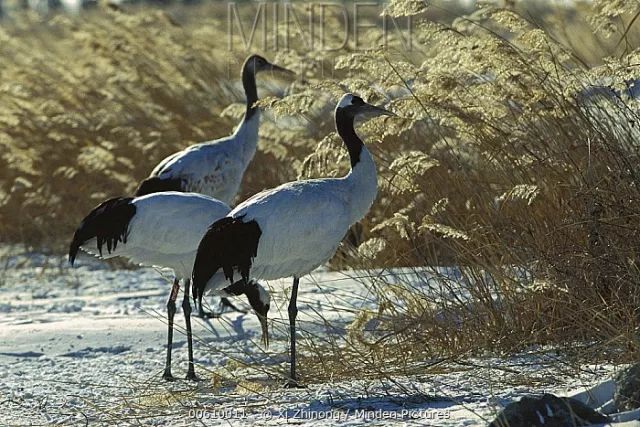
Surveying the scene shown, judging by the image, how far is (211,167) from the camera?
8625 mm

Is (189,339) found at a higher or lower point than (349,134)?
lower

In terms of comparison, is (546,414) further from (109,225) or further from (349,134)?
(109,225)

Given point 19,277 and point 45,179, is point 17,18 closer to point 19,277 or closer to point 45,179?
point 45,179

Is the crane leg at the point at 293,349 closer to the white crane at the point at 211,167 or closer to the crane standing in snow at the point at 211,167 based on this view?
the crane standing in snow at the point at 211,167

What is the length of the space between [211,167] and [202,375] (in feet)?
7.61

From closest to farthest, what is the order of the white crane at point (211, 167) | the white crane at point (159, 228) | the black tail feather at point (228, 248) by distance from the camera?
1. the black tail feather at point (228, 248)
2. the white crane at point (159, 228)
3. the white crane at point (211, 167)

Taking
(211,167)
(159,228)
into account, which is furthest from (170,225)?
(211,167)

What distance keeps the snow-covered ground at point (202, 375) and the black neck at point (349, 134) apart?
2.30 ft

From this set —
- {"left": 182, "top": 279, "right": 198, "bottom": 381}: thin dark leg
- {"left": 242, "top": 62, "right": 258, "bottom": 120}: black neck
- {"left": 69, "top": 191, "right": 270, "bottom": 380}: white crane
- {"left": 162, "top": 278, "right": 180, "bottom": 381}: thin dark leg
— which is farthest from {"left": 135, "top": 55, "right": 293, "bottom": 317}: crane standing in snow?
{"left": 69, "top": 191, "right": 270, "bottom": 380}: white crane

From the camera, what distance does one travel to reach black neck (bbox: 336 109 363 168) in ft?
20.5

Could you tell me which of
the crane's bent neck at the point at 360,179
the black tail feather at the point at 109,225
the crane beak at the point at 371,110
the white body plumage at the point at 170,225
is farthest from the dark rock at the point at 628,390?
the black tail feather at the point at 109,225

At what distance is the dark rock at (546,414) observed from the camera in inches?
161

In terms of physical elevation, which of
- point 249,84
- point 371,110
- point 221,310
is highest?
point 249,84

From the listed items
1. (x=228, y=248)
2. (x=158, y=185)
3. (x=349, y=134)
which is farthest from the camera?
(x=158, y=185)
